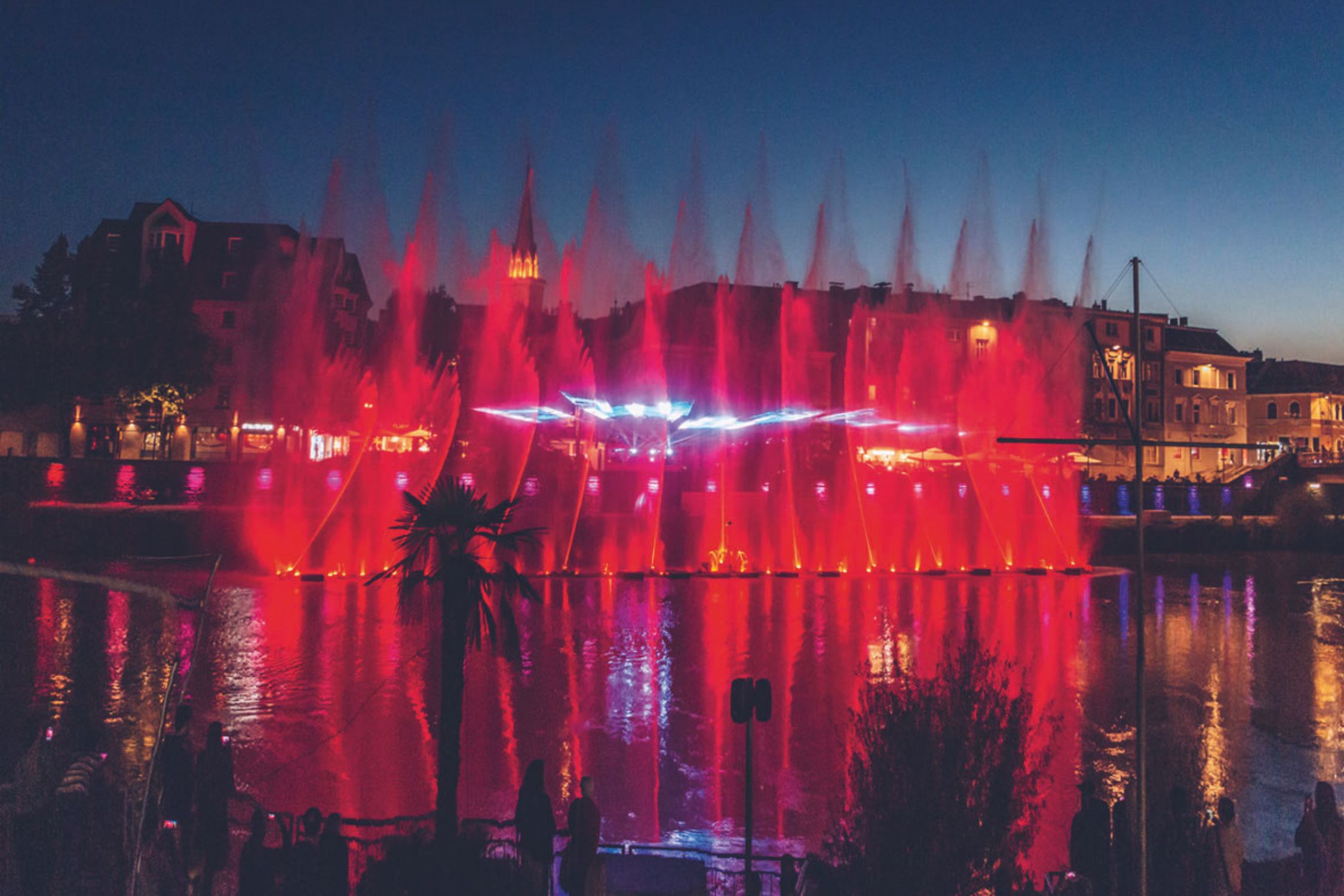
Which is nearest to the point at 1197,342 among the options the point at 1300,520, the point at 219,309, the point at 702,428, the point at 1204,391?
the point at 1204,391

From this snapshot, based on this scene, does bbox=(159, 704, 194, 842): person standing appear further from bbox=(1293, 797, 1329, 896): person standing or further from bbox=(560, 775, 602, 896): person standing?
bbox=(1293, 797, 1329, 896): person standing

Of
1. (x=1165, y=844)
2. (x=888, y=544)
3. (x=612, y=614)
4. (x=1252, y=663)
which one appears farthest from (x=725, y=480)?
(x=1165, y=844)

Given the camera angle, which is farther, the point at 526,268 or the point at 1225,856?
the point at 526,268

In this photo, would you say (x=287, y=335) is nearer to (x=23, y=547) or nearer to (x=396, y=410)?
(x=396, y=410)

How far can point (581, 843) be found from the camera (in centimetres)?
1047

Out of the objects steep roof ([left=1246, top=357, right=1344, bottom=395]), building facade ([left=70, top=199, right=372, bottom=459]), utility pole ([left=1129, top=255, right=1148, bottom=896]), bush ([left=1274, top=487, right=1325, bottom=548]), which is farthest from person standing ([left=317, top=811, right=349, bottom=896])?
steep roof ([left=1246, top=357, right=1344, bottom=395])

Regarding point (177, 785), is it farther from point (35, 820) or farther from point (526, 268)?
point (526, 268)

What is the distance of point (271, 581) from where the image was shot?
38.2m

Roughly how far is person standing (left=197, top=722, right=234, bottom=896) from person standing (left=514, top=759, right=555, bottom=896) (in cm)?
372

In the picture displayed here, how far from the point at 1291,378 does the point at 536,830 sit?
108 metres

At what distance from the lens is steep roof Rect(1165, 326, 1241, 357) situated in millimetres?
90625

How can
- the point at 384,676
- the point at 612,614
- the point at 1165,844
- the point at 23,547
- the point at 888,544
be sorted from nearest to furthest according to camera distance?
the point at 1165,844 → the point at 384,676 → the point at 612,614 → the point at 23,547 → the point at 888,544

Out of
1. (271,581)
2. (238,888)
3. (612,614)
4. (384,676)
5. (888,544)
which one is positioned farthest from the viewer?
(888,544)

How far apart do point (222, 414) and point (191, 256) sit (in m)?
11.9
